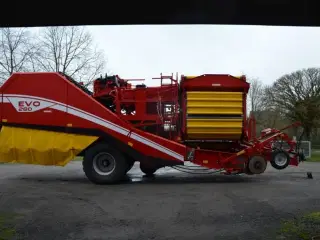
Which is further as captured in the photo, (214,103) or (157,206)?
(214,103)

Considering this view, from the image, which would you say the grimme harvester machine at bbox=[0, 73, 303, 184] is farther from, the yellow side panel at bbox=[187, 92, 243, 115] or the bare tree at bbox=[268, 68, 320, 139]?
the bare tree at bbox=[268, 68, 320, 139]

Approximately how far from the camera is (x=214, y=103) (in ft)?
38.4

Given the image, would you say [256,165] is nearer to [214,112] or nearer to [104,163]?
[214,112]

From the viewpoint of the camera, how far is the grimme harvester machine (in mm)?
11562

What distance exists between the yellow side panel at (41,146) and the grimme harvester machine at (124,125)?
0.03 m

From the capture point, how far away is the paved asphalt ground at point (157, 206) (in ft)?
20.8

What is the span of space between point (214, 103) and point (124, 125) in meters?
2.66

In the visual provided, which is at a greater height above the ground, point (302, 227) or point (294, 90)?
point (294, 90)

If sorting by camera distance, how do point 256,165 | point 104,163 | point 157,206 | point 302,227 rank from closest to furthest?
point 302,227, point 157,206, point 104,163, point 256,165

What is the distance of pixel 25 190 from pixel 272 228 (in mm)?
6439

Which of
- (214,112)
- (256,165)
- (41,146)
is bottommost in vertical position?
(256,165)

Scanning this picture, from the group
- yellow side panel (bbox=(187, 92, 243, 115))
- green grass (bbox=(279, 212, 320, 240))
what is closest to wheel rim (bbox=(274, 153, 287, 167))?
yellow side panel (bbox=(187, 92, 243, 115))

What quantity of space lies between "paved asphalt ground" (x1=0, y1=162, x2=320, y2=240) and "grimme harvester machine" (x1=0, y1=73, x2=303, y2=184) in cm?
70

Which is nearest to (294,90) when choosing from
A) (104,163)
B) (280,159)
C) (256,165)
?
(280,159)
